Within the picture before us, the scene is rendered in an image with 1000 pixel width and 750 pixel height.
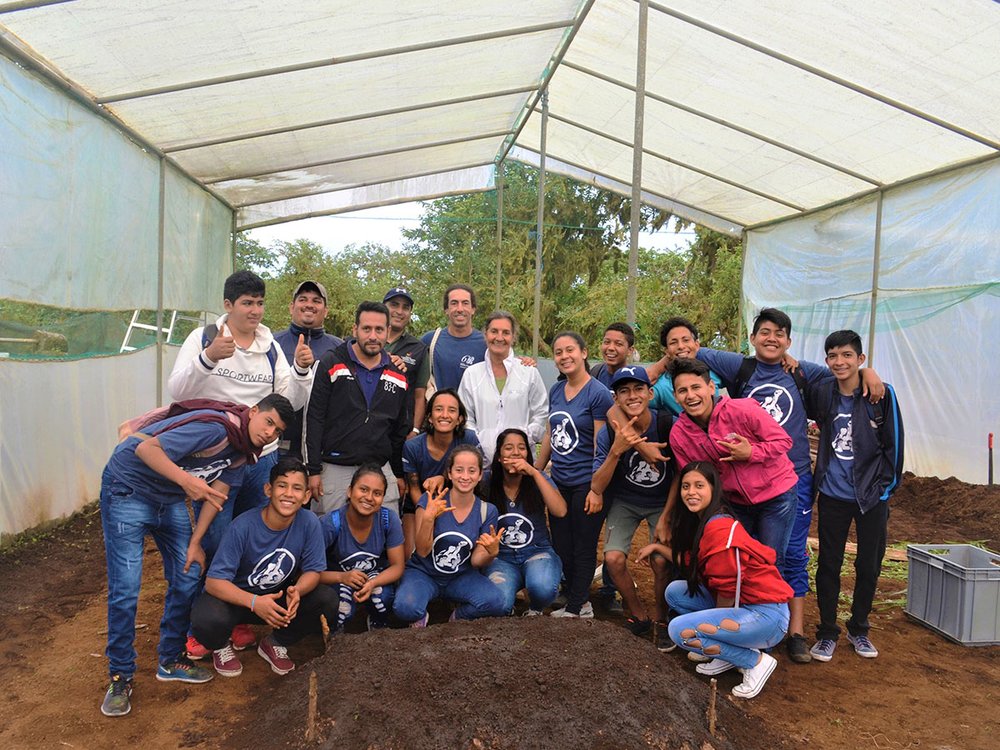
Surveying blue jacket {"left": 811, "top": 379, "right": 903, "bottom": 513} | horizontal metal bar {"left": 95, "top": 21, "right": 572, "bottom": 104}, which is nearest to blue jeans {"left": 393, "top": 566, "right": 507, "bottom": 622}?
blue jacket {"left": 811, "top": 379, "right": 903, "bottom": 513}

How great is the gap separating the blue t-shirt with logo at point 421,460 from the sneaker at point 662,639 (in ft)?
4.07

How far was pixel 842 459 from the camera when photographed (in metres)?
3.48

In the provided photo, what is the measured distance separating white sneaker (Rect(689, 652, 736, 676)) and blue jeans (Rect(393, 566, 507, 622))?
3.02ft

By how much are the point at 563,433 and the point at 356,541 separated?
45.3 inches

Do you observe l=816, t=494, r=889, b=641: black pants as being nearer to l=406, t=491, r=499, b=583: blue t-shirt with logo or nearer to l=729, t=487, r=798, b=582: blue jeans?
l=729, t=487, r=798, b=582: blue jeans

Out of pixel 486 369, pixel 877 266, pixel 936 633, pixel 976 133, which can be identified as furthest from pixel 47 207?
pixel 877 266

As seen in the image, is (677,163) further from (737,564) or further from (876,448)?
(737,564)

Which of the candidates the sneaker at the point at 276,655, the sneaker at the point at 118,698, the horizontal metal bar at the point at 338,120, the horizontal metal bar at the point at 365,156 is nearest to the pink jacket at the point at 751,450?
the sneaker at the point at 276,655

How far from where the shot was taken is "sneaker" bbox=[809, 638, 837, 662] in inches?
135

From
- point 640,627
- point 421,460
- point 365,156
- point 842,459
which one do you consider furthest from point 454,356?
point 365,156

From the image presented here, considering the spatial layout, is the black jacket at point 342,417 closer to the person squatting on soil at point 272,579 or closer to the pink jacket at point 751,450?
the person squatting on soil at point 272,579

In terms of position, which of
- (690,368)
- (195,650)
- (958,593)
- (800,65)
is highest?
(800,65)

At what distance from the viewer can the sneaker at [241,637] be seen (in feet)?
11.3

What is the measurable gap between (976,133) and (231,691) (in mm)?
6733
